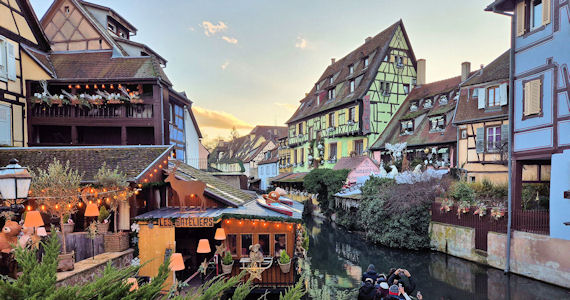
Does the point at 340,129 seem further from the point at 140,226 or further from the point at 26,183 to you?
the point at 26,183

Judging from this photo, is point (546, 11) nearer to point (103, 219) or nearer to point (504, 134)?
point (504, 134)

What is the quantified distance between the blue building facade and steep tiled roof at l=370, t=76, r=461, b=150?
8.05 metres

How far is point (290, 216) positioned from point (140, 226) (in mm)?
4518

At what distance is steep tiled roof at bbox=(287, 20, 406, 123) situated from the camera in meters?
26.1

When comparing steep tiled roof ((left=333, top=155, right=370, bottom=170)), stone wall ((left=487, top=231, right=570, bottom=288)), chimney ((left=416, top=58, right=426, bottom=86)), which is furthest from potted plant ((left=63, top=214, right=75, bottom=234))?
chimney ((left=416, top=58, right=426, bottom=86))

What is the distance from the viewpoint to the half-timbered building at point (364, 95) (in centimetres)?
2575

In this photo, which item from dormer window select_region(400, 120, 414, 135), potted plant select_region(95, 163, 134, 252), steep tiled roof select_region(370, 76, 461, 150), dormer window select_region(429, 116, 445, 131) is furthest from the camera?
dormer window select_region(400, 120, 414, 135)

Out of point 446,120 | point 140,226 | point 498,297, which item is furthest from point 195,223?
point 446,120

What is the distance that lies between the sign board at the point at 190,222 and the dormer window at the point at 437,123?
58.0 ft

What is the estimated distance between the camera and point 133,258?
30.9 feet

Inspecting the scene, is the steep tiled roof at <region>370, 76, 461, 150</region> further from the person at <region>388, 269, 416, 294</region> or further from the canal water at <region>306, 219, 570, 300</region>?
the person at <region>388, 269, 416, 294</region>

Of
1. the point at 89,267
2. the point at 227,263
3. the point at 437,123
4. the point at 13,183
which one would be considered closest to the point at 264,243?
the point at 227,263

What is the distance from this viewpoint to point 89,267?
7.91 metres

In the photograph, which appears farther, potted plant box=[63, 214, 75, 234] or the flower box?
potted plant box=[63, 214, 75, 234]
